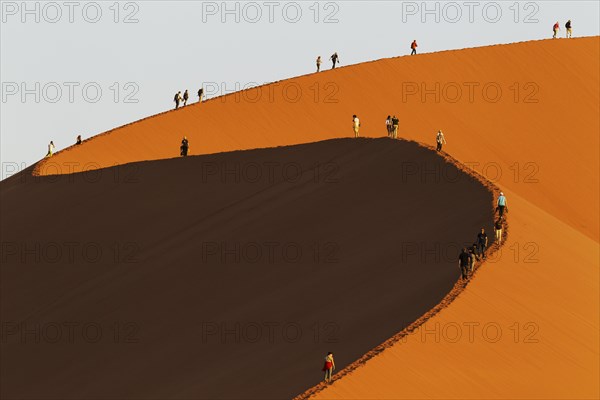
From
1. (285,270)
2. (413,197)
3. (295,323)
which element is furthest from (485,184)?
(295,323)

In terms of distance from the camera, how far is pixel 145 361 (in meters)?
33.0

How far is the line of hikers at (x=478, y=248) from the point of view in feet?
96.8

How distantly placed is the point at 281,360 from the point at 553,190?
2899 centimetres

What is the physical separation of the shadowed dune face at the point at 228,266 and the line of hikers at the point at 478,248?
20.0 inches

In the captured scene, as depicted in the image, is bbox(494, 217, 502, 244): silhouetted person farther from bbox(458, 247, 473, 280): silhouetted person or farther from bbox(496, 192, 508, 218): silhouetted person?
bbox(458, 247, 473, 280): silhouetted person

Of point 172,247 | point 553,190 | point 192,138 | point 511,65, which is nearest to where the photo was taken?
point 172,247

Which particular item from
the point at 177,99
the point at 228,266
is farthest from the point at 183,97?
the point at 228,266

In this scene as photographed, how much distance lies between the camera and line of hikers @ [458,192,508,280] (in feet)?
96.8

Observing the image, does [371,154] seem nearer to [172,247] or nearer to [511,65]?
[172,247]

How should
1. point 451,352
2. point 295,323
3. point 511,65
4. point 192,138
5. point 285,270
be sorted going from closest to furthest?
point 451,352 → point 295,323 → point 285,270 → point 192,138 → point 511,65

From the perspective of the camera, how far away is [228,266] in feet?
125

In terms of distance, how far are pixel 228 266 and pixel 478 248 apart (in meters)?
8.85

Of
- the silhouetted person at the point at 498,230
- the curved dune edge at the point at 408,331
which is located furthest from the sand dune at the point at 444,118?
the curved dune edge at the point at 408,331

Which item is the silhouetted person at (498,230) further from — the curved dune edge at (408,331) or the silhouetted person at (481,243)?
the silhouetted person at (481,243)
